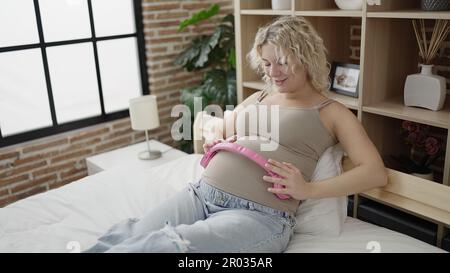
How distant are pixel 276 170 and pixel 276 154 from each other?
114 mm

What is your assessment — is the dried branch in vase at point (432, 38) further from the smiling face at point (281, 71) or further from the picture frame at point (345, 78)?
the smiling face at point (281, 71)

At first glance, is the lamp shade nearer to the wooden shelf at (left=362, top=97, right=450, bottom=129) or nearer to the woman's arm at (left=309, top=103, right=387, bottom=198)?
the wooden shelf at (left=362, top=97, right=450, bottom=129)

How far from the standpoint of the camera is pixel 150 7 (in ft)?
9.86

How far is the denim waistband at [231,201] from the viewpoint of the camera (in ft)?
4.60

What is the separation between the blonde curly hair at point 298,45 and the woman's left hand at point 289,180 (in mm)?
358

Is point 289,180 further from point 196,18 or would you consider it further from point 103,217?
point 196,18

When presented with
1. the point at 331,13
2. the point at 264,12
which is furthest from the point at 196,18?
the point at 331,13

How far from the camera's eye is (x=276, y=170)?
4.47 feet

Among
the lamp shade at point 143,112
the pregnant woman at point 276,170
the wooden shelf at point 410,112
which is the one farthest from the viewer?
the lamp shade at point 143,112

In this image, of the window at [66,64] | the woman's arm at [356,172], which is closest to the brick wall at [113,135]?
the window at [66,64]

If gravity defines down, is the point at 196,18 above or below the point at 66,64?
above
